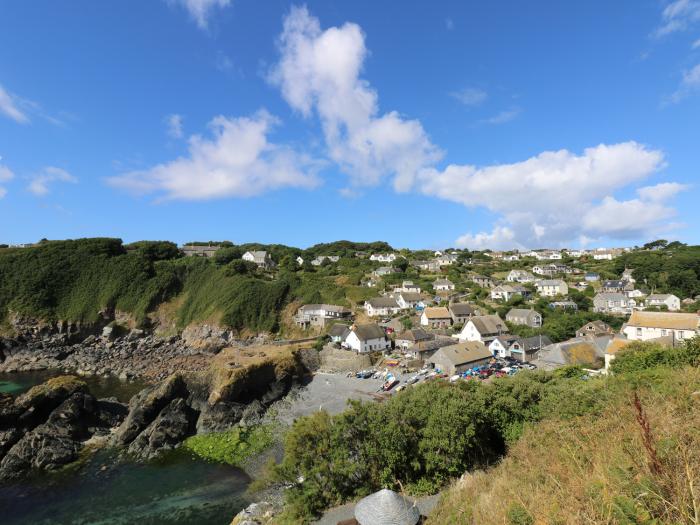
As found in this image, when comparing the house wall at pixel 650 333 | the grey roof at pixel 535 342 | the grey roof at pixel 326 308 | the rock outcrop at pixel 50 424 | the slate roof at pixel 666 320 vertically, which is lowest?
the rock outcrop at pixel 50 424

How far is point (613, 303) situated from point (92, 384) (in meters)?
77.4

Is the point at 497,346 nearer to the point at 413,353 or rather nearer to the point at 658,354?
the point at 413,353

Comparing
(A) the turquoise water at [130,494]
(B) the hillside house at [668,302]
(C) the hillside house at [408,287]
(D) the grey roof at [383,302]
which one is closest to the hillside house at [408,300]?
(D) the grey roof at [383,302]

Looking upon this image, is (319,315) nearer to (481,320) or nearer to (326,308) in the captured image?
(326,308)

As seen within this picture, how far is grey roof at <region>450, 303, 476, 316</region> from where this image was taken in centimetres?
5591

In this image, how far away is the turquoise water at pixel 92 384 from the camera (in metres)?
37.7

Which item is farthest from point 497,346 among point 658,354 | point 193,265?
point 193,265

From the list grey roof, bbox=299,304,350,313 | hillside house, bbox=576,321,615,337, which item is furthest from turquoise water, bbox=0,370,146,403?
hillside house, bbox=576,321,615,337

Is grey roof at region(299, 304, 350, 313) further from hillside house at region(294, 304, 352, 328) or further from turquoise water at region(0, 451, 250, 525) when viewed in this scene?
turquoise water at region(0, 451, 250, 525)

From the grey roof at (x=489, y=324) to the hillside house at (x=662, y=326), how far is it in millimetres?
15223

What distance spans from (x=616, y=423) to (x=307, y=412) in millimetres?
25563

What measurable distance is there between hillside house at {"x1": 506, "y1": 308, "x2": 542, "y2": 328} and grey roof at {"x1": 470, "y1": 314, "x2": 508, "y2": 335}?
3152 mm

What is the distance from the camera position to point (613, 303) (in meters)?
60.4

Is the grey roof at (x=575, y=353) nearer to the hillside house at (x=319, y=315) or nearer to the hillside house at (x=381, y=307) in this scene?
the hillside house at (x=381, y=307)
